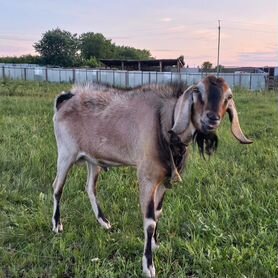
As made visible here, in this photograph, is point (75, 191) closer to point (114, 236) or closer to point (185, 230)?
point (114, 236)

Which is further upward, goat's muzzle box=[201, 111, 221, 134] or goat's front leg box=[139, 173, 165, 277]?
goat's muzzle box=[201, 111, 221, 134]

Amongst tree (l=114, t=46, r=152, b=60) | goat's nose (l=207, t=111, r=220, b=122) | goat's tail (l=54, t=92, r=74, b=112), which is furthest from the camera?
tree (l=114, t=46, r=152, b=60)

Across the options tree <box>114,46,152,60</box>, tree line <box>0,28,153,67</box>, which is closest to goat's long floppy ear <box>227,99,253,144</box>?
tree line <box>0,28,153,67</box>

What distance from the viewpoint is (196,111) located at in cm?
248

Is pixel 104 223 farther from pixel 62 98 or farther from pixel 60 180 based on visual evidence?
pixel 62 98

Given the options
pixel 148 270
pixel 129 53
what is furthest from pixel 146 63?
pixel 148 270

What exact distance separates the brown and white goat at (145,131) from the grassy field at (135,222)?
19 cm

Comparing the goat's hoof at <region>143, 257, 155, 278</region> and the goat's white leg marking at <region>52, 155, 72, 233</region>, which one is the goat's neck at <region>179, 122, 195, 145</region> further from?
the goat's white leg marking at <region>52, 155, 72, 233</region>

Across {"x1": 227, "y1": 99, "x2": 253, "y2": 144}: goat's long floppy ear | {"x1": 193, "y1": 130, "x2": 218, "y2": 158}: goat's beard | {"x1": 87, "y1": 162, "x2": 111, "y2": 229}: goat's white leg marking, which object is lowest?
{"x1": 87, "y1": 162, "x2": 111, "y2": 229}: goat's white leg marking

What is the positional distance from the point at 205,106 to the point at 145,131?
738mm

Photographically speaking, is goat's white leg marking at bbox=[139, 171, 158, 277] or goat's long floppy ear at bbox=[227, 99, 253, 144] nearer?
goat's long floppy ear at bbox=[227, 99, 253, 144]

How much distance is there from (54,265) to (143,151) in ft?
3.42

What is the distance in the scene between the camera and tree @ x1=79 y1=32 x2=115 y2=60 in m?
64.1

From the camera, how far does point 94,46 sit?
65062 mm
